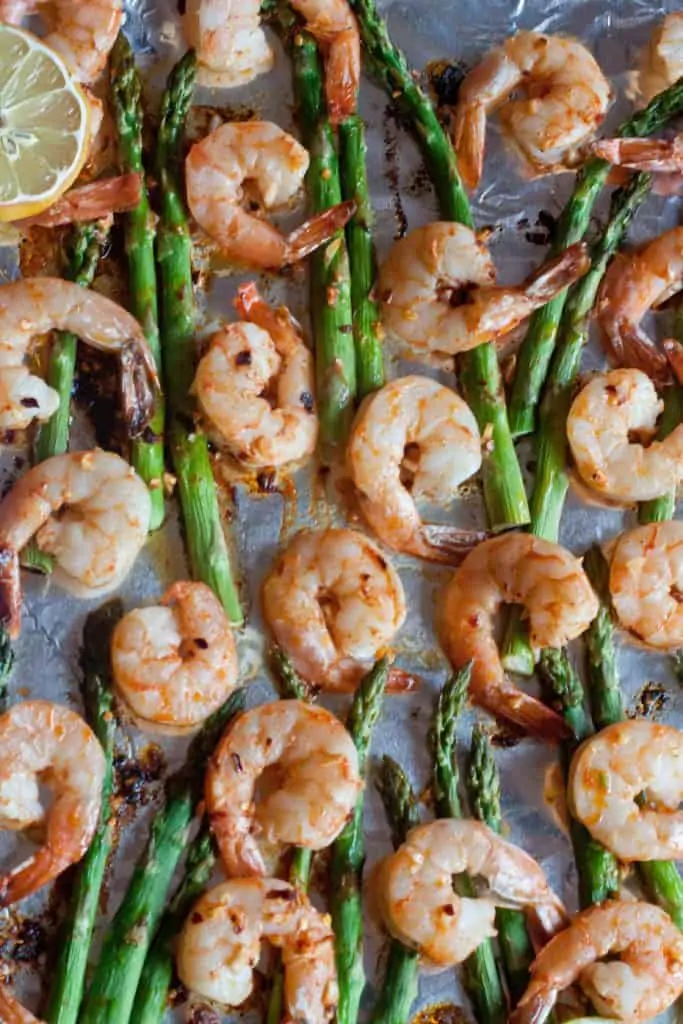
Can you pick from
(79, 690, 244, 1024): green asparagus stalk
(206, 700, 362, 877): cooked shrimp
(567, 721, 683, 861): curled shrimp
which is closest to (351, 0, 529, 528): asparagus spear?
(567, 721, 683, 861): curled shrimp

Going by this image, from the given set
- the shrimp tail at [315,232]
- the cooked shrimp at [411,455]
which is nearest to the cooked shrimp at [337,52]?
the shrimp tail at [315,232]

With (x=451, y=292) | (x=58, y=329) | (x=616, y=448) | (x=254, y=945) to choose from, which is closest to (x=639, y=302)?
(x=616, y=448)

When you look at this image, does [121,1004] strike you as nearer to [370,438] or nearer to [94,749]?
[94,749]

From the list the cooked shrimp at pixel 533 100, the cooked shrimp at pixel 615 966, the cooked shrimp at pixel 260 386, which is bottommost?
the cooked shrimp at pixel 615 966

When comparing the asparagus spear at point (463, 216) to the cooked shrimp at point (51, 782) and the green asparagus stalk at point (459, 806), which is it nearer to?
the green asparagus stalk at point (459, 806)

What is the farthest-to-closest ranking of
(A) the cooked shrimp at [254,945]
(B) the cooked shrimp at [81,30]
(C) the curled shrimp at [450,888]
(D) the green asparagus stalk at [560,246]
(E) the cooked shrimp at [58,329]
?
(D) the green asparagus stalk at [560,246]
(B) the cooked shrimp at [81,30]
(E) the cooked shrimp at [58,329]
(C) the curled shrimp at [450,888]
(A) the cooked shrimp at [254,945]

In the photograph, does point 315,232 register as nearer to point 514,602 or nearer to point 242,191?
point 242,191

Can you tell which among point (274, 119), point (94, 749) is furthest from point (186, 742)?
point (274, 119)
